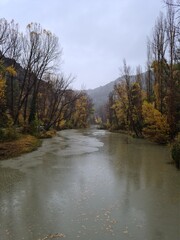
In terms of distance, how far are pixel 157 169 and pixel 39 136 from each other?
18.2 m

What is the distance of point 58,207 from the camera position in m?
7.57

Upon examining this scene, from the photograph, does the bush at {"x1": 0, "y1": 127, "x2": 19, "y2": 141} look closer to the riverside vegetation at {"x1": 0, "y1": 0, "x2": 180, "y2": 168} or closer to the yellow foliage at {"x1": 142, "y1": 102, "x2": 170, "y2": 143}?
the riverside vegetation at {"x1": 0, "y1": 0, "x2": 180, "y2": 168}

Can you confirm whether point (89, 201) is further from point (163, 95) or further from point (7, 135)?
point (163, 95)

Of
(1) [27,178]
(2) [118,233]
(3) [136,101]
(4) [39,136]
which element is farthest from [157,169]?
(3) [136,101]

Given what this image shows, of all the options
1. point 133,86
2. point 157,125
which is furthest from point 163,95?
point 133,86

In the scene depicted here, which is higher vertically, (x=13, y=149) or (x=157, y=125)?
(x=157, y=125)

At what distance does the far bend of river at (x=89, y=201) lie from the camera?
6004 millimetres

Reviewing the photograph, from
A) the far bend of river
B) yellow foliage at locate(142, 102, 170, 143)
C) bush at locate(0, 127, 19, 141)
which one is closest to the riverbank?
bush at locate(0, 127, 19, 141)

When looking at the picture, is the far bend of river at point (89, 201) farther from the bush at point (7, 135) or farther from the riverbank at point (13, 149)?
the bush at point (7, 135)

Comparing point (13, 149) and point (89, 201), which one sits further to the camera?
point (13, 149)

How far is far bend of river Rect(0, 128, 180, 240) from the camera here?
6.00 meters

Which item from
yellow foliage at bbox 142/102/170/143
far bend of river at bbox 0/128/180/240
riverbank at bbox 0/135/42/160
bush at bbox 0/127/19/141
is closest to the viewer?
far bend of river at bbox 0/128/180/240

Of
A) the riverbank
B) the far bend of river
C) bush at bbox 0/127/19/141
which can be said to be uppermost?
bush at bbox 0/127/19/141

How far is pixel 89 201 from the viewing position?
813cm
